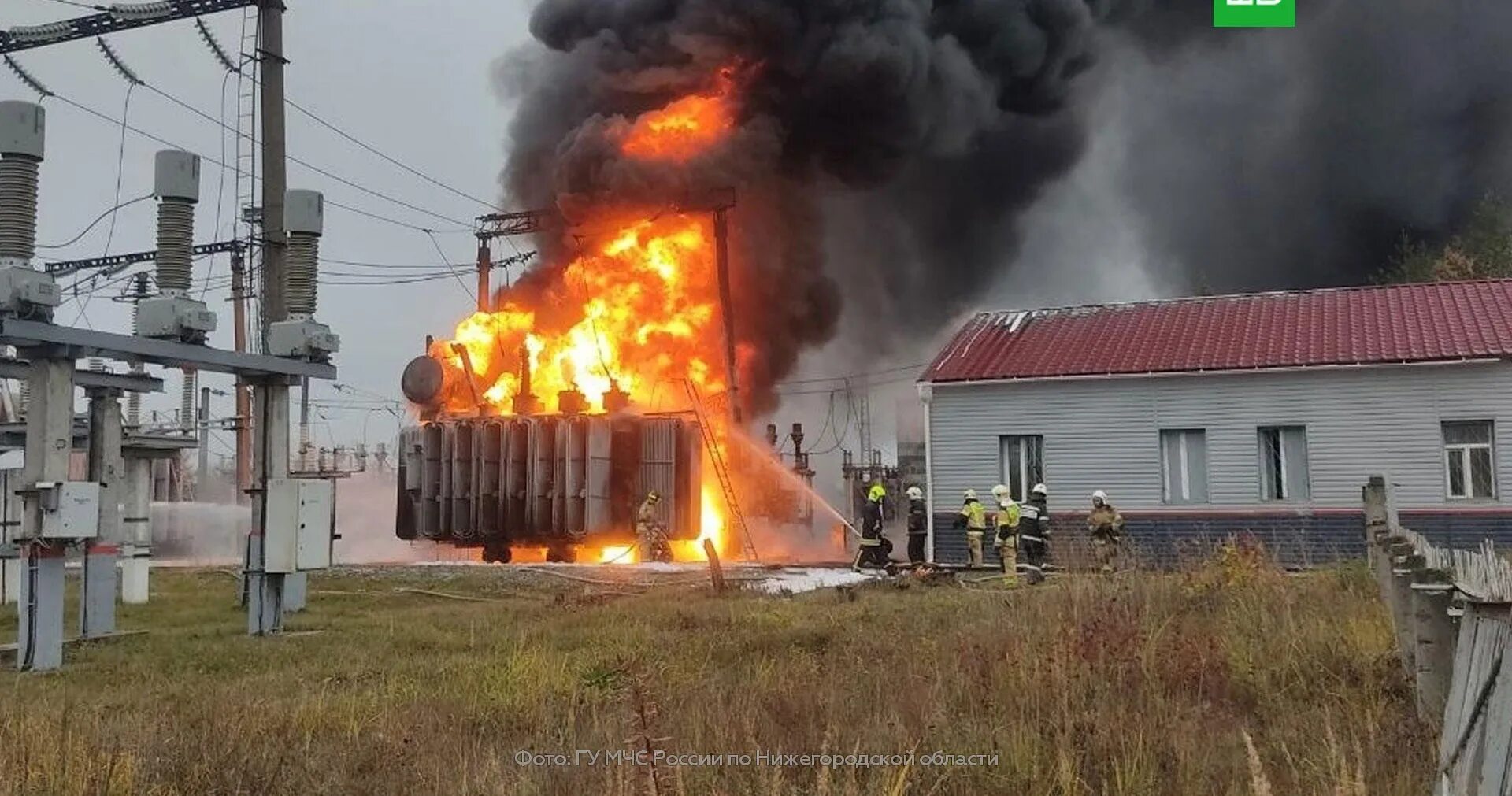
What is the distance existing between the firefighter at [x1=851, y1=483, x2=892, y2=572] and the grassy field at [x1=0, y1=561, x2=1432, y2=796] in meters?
8.08

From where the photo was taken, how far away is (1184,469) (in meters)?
21.3

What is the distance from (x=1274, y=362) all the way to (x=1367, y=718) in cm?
1655

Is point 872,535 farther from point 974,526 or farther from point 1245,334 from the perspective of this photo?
point 1245,334

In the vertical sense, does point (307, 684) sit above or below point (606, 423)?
below

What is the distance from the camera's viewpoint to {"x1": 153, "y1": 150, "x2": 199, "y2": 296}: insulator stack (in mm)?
11742

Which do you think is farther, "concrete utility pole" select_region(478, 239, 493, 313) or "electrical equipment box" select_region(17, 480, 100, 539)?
"concrete utility pole" select_region(478, 239, 493, 313)

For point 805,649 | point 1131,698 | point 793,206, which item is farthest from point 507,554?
point 1131,698

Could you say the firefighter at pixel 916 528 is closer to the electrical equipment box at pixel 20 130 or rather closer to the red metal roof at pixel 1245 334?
the red metal roof at pixel 1245 334

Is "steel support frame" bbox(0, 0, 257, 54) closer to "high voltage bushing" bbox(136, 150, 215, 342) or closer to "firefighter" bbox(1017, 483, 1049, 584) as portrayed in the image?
"high voltage bushing" bbox(136, 150, 215, 342)

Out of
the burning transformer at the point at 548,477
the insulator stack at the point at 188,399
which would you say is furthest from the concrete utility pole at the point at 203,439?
the burning transformer at the point at 548,477

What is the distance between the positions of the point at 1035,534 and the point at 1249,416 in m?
5.75

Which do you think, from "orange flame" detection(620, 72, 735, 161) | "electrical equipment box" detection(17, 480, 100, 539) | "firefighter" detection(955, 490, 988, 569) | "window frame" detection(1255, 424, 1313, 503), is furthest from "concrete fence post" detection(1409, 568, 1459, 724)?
"orange flame" detection(620, 72, 735, 161)

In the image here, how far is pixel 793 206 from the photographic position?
3419 centimetres

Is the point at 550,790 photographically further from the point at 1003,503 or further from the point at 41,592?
the point at 1003,503
